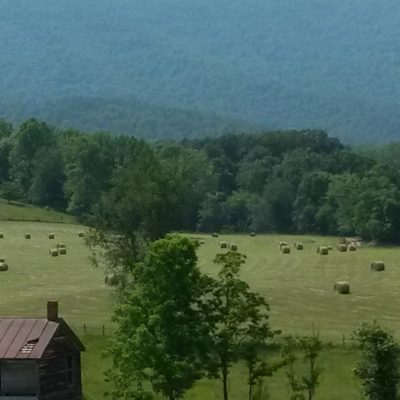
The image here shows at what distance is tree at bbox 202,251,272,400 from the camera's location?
33969mm

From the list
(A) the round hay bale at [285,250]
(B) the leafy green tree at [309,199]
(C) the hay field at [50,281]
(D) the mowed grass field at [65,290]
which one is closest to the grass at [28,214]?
(C) the hay field at [50,281]

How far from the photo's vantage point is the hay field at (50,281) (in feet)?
158

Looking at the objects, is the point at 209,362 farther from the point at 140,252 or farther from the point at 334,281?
the point at 334,281

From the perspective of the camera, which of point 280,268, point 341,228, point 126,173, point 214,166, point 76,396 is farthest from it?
point 214,166

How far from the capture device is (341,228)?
420 ft

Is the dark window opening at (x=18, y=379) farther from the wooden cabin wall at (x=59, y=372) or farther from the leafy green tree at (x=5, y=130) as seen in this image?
the leafy green tree at (x=5, y=130)

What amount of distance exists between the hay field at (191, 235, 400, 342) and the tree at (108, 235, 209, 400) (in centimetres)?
1057

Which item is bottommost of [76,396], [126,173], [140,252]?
[76,396]

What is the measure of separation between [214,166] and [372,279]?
114m

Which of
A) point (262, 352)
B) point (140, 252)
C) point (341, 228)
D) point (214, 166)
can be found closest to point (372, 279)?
point (140, 252)

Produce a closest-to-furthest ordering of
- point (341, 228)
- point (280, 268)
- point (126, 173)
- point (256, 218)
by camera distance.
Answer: point (126, 173), point (280, 268), point (341, 228), point (256, 218)

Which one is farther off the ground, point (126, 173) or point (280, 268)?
Answer: point (126, 173)

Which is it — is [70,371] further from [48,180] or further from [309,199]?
[48,180]

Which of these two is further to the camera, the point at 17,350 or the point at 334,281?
the point at 334,281
